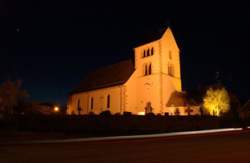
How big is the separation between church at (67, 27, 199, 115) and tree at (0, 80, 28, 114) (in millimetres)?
16672

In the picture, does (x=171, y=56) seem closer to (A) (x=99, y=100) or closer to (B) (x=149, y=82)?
(B) (x=149, y=82)

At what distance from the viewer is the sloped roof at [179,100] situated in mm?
43966

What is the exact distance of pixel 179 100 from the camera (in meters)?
45.5

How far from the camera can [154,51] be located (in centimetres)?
4938

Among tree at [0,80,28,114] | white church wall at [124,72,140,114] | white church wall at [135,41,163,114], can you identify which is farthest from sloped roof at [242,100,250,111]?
tree at [0,80,28,114]

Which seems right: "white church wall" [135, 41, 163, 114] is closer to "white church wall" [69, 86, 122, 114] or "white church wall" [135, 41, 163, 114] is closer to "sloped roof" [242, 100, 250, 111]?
"white church wall" [69, 86, 122, 114]

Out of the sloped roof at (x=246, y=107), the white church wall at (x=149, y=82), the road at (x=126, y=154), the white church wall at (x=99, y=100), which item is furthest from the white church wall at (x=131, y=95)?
the road at (x=126, y=154)

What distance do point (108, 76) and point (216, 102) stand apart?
2205 centimetres

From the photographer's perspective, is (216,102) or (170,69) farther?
(170,69)

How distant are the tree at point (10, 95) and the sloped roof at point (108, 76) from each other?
1758cm

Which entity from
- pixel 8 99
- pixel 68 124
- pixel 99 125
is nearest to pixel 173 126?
pixel 99 125

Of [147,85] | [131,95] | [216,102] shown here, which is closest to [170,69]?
[147,85]

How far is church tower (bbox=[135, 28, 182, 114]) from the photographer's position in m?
46.9

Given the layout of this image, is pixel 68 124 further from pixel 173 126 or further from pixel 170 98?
pixel 170 98
